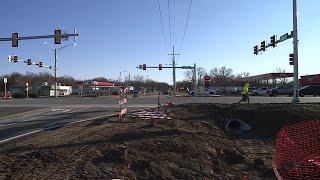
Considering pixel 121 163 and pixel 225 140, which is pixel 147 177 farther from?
pixel 225 140

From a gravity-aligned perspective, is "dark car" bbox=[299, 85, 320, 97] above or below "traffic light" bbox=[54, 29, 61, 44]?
below

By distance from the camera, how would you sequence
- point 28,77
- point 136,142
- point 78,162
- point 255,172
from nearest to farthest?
point 78,162, point 255,172, point 136,142, point 28,77

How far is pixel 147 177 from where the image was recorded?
30.3 feet

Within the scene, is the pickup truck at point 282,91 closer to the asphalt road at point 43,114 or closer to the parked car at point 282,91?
the parked car at point 282,91

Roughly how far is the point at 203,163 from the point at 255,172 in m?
1.16

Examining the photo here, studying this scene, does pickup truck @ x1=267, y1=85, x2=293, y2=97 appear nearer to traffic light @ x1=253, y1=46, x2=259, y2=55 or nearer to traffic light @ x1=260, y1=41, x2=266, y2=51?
traffic light @ x1=253, y1=46, x2=259, y2=55

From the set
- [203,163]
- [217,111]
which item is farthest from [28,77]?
[203,163]

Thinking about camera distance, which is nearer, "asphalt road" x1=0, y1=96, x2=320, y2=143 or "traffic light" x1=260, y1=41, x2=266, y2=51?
"asphalt road" x1=0, y1=96, x2=320, y2=143

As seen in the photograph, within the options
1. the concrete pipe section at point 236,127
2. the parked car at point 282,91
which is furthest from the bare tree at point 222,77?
the concrete pipe section at point 236,127

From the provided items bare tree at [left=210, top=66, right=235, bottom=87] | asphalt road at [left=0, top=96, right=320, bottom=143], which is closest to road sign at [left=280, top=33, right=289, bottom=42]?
asphalt road at [left=0, top=96, right=320, bottom=143]

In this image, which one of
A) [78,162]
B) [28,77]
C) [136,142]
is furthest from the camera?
[28,77]

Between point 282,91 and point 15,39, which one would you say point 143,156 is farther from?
point 282,91

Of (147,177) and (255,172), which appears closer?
(147,177)

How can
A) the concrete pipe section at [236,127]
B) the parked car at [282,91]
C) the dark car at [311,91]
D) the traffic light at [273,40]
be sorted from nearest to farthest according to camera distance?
the concrete pipe section at [236,127] < the traffic light at [273,40] < the dark car at [311,91] < the parked car at [282,91]
